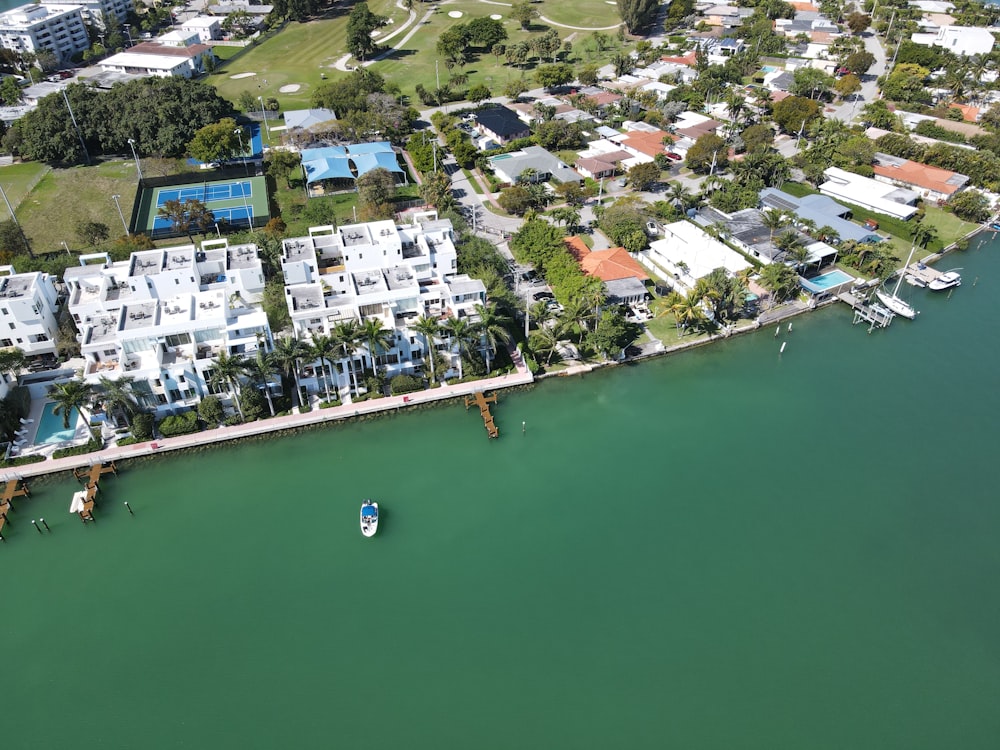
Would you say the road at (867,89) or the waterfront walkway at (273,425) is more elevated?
the road at (867,89)

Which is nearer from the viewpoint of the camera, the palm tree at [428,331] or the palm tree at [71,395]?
the palm tree at [71,395]

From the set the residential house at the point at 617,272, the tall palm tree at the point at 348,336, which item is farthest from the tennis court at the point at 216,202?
the residential house at the point at 617,272

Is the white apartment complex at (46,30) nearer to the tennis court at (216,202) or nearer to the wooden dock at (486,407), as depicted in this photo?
the tennis court at (216,202)

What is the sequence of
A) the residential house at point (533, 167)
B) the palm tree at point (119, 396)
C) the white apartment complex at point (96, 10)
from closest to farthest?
the palm tree at point (119, 396) → the residential house at point (533, 167) → the white apartment complex at point (96, 10)

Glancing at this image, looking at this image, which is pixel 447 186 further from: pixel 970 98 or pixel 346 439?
pixel 970 98

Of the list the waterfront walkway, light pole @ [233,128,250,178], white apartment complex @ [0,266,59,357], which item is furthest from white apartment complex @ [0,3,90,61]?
the waterfront walkway

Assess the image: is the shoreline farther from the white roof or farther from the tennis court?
the tennis court

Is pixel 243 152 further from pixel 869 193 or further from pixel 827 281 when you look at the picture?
pixel 869 193
